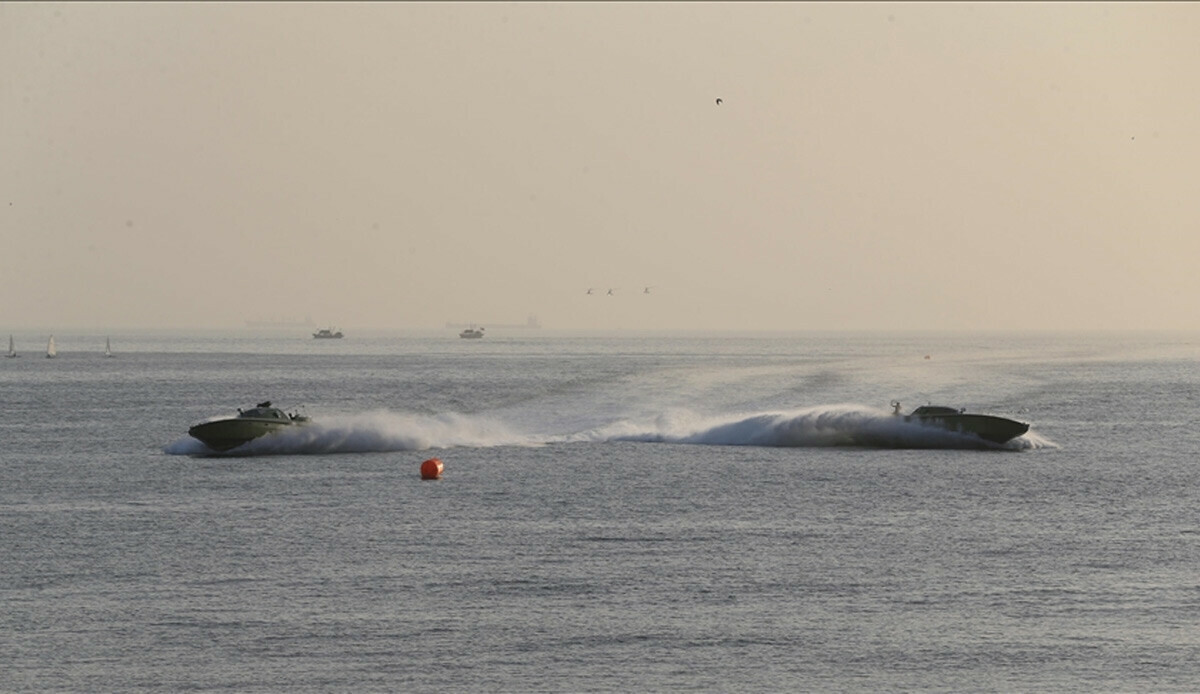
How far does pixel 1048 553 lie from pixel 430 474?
33.0 meters

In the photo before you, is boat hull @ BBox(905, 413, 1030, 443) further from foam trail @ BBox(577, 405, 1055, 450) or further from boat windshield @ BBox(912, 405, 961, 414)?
boat windshield @ BBox(912, 405, 961, 414)

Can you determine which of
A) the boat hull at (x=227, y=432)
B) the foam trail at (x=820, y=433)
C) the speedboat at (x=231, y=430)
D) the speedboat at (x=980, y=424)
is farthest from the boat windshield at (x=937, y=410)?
the boat hull at (x=227, y=432)

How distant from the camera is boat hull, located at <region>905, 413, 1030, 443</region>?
89.4m

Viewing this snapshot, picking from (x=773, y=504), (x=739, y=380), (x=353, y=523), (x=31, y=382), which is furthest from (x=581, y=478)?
(x=31, y=382)

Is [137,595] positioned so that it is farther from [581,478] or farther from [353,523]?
[581,478]

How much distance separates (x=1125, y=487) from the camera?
231 ft

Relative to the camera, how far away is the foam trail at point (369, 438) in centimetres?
8600

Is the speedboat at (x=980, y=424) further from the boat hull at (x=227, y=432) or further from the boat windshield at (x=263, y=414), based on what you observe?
the boat hull at (x=227, y=432)

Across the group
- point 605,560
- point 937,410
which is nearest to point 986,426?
point 937,410

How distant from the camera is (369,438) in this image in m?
90.1

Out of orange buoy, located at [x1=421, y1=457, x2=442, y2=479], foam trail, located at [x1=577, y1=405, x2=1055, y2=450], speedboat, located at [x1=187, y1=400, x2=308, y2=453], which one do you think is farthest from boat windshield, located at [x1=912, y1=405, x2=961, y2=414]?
speedboat, located at [x1=187, y1=400, x2=308, y2=453]

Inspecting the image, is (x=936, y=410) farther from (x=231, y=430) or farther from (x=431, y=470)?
(x=231, y=430)

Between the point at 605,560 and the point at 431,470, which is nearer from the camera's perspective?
the point at 605,560

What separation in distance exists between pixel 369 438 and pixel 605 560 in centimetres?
4411
